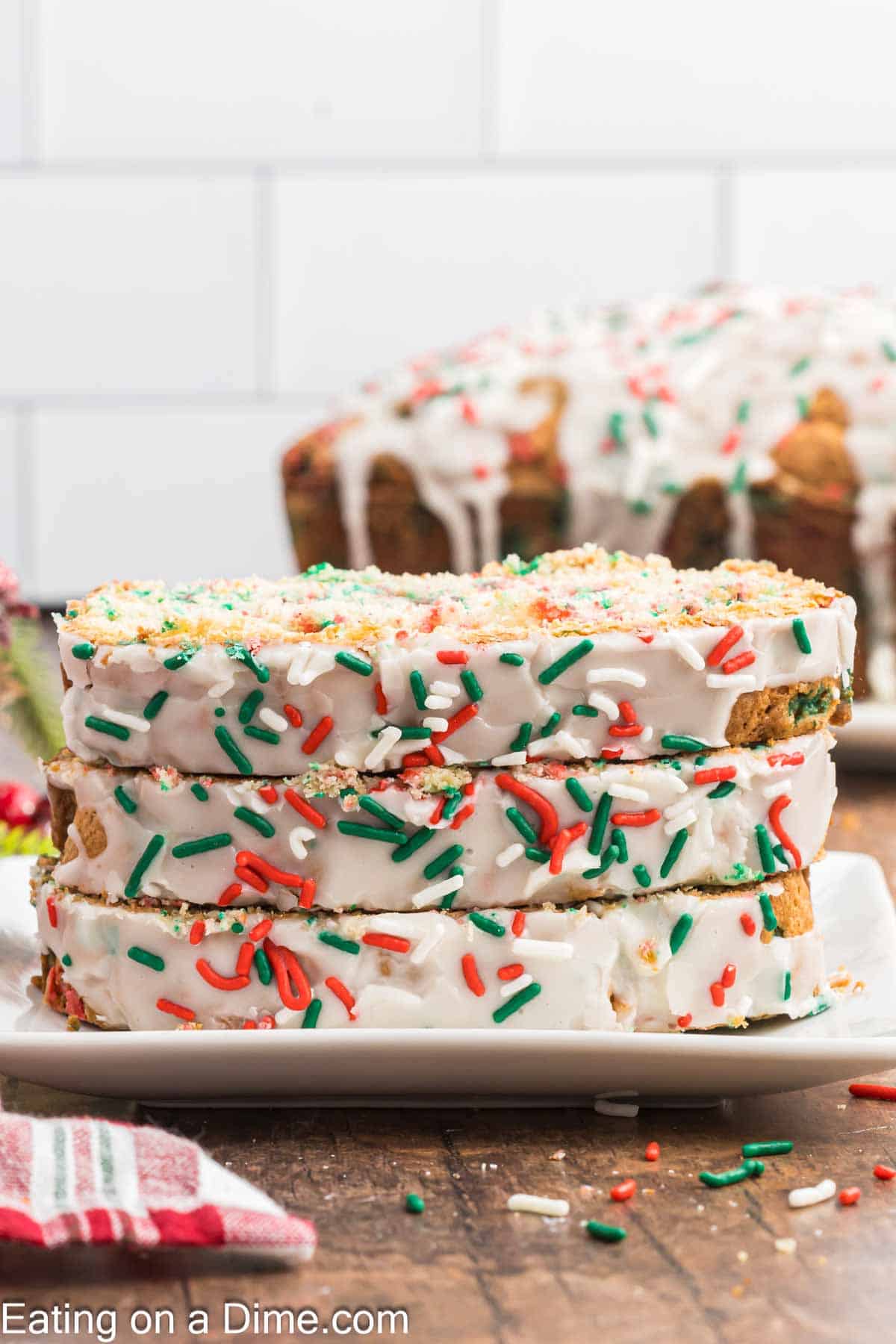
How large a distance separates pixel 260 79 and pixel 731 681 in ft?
11.1

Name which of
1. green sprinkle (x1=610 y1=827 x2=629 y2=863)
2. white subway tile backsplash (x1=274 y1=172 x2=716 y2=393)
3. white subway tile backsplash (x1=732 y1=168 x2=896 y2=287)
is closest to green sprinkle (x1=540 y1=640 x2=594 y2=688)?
green sprinkle (x1=610 y1=827 x2=629 y2=863)

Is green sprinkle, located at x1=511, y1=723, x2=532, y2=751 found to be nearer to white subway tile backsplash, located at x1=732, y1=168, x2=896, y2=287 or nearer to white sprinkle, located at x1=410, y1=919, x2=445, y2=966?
white sprinkle, located at x1=410, y1=919, x2=445, y2=966

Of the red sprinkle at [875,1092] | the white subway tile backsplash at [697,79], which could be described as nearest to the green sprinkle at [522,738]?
the red sprinkle at [875,1092]

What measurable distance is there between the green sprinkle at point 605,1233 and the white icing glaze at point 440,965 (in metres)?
0.18

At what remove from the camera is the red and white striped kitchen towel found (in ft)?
2.61

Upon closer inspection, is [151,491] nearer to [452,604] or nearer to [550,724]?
[452,604]

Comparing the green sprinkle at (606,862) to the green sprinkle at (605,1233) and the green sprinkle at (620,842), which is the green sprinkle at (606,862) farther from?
the green sprinkle at (605,1233)

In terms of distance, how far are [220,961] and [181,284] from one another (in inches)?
131

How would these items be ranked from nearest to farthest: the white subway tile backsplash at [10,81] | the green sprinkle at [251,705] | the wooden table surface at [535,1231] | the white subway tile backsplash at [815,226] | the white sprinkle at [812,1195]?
the wooden table surface at [535,1231] < the white sprinkle at [812,1195] < the green sprinkle at [251,705] < the white subway tile backsplash at [10,81] < the white subway tile backsplash at [815,226]

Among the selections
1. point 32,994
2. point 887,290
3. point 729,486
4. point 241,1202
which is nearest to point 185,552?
point 887,290

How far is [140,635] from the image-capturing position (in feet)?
3.32

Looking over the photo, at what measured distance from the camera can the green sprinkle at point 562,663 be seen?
989 mm

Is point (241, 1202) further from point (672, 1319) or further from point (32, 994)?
point (32, 994)

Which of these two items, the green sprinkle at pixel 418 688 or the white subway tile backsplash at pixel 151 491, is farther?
the white subway tile backsplash at pixel 151 491
